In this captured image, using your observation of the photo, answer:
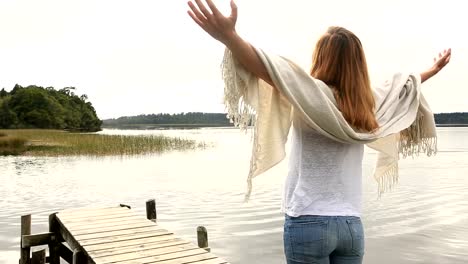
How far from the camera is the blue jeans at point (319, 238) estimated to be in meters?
2.28

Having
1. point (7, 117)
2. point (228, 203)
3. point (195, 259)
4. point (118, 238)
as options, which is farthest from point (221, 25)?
point (7, 117)

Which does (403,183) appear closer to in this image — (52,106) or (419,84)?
(419,84)

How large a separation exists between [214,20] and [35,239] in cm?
790

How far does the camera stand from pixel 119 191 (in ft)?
72.6

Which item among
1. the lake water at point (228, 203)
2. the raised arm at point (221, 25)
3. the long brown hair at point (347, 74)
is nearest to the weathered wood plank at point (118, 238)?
the lake water at point (228, 203)

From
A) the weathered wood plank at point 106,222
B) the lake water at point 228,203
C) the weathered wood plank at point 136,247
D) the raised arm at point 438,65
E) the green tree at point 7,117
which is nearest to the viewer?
the raised arm at point 438,65

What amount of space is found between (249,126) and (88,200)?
18240 millimetres

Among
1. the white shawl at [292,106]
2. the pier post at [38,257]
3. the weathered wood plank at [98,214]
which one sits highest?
the white shawl at [292,106]

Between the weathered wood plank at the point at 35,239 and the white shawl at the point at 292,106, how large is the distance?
7195 millimetres

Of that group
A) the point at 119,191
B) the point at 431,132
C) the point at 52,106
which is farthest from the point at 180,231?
the point at 52,106

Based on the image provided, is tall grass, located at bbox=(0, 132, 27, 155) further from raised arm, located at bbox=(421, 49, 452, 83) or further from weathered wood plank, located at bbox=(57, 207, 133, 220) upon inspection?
raised arm, located at bbox=(421, 49, 452, 83)

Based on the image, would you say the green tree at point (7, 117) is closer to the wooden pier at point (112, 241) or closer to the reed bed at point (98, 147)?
the reed bed at point (98, 147)

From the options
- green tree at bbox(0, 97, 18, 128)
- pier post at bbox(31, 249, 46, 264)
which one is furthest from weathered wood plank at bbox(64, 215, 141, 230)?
green tree at bbox(0, 97, 18, 128)

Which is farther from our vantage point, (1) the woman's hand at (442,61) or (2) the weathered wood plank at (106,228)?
(2) the weathered wood plank at (106,228)
